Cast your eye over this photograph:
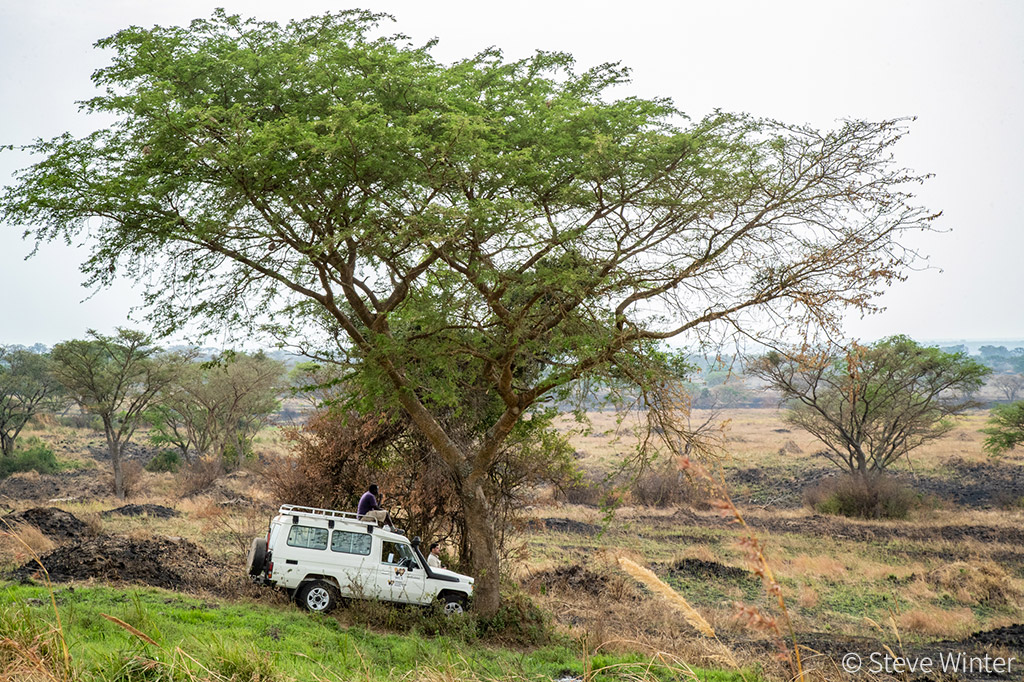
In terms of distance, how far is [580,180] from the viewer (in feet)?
38.2

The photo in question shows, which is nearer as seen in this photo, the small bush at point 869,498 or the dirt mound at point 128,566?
the dirt mound at point 128,566

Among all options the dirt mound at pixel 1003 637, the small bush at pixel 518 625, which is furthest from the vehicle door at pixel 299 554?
the dirt mound at pixel 1003 637

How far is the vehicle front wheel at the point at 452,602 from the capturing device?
1284cm

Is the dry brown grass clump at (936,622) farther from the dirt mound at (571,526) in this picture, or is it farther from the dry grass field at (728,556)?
the dirt mound at (571,526)

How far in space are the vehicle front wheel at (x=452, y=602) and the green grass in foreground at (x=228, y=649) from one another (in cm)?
91

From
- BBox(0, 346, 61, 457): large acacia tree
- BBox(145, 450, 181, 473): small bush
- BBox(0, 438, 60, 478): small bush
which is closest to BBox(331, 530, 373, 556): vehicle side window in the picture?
BBox(145, 450, 181, 473): small bush

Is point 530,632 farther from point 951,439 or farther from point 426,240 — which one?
point 951,439

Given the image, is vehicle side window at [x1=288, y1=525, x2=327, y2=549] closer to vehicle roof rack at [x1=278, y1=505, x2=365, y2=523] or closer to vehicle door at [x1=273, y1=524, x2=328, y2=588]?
vehicle door at [x1=273, y1=524, x2=328, y2=588]

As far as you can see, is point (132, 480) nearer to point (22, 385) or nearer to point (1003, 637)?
point (22, 385)

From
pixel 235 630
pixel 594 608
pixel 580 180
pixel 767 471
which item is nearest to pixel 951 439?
pixel 767 471

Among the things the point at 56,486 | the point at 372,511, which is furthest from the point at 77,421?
the point at 372,511

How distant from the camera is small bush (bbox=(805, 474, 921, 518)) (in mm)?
31531

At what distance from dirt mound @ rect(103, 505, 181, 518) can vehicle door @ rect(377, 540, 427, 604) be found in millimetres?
13180

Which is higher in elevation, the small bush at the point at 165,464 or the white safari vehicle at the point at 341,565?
the white safari vehicle at the point at 341,565
